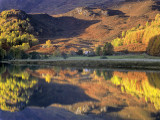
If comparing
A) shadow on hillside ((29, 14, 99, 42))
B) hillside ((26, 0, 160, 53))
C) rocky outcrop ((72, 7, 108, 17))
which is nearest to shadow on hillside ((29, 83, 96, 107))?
hillside ((26, 0, 160, 53))

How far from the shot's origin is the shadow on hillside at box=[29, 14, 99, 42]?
459 ft

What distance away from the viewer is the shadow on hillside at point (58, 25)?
14000 cm

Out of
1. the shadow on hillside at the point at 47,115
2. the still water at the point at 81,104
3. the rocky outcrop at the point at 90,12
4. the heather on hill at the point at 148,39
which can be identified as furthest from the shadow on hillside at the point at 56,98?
the rocky outcrop at the point at 90,12

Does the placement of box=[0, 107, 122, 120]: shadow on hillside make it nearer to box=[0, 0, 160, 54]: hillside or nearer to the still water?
the still water

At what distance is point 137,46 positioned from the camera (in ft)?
226

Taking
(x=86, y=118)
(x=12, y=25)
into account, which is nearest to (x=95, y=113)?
(x=86, y=118)

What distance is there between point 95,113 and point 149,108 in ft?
8.31

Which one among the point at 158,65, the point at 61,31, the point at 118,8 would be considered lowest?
the point at 158,65

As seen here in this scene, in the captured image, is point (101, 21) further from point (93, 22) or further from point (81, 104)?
point (81, 104)

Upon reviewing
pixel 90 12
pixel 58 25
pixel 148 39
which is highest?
pixel 90 12

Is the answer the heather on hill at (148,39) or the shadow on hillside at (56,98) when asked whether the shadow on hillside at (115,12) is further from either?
the shadow on hillside at (56,98)

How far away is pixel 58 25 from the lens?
163625 millimetres

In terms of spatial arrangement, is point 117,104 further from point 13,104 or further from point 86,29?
point 86,29

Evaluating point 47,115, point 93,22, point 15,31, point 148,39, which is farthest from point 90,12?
point 47,115
